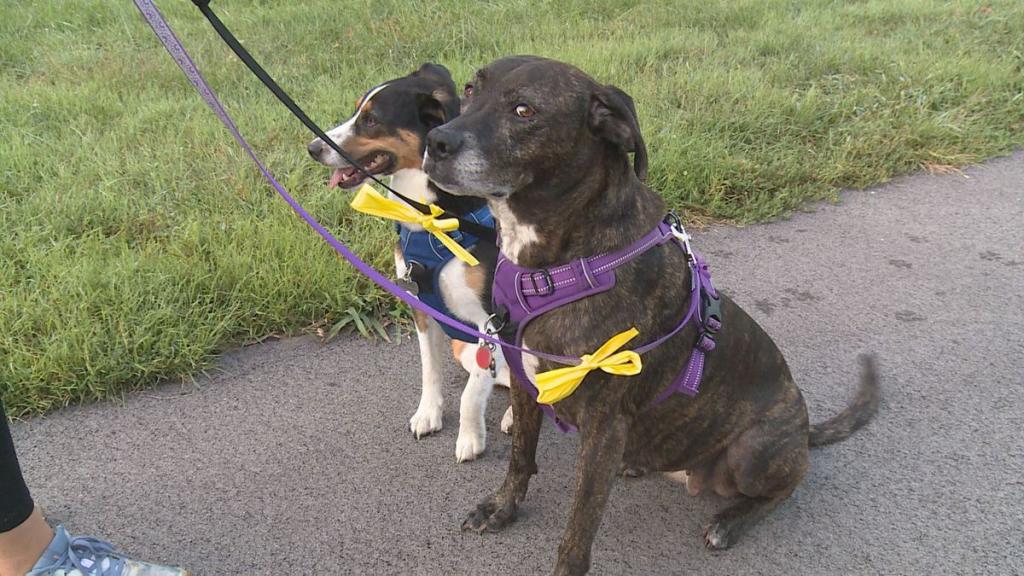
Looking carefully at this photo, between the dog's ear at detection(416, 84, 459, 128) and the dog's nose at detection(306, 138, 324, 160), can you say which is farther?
the dog's nose at detection(306, 138, 324, 160)

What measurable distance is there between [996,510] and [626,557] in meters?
1.35

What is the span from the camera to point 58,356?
2.89 meters

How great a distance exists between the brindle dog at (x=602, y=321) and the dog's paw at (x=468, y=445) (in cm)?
29

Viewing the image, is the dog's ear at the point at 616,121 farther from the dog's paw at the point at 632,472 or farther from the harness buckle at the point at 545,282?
the dog's paw at the point at 632,472

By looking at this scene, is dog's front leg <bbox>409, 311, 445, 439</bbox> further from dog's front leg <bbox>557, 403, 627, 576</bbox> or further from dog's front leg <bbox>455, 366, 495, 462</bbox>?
dog's front leg <bbox>557, 403, 627, 576</bbox>

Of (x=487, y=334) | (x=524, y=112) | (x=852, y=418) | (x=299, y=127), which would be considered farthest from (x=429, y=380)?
(x=299, y=127)

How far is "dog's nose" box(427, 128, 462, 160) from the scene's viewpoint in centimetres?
183

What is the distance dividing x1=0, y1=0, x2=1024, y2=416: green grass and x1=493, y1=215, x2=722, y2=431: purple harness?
1.53 meters

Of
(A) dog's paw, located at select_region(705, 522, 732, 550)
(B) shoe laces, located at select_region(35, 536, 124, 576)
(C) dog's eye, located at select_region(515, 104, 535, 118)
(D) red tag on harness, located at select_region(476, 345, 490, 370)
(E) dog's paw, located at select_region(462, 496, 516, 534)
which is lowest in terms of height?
(A) dog's paw, located at select_region(705, 522, 732, 550)

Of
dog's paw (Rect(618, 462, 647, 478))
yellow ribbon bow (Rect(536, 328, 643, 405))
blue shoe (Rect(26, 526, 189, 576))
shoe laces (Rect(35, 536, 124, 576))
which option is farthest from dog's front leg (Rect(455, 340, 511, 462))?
shoe laces (Rect(35, 536, 124, 576))

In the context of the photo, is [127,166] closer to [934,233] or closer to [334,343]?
[334,343]

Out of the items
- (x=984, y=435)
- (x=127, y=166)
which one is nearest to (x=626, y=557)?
(x=984, y=435)

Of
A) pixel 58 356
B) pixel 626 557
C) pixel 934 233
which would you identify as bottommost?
pixel 934 233

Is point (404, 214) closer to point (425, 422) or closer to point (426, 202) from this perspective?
point (426, 202)
